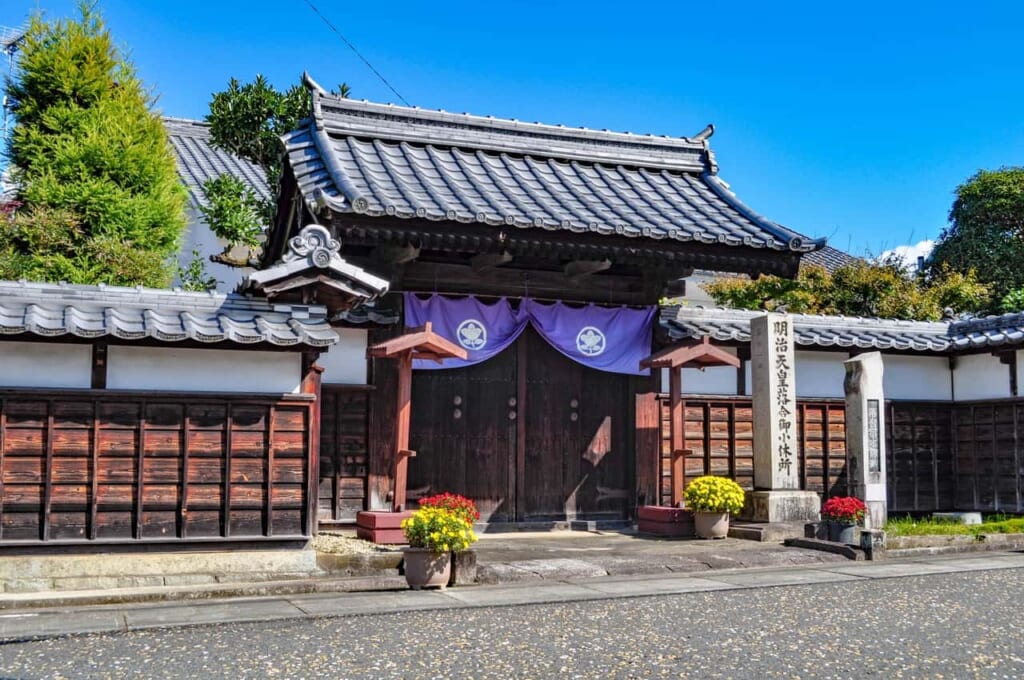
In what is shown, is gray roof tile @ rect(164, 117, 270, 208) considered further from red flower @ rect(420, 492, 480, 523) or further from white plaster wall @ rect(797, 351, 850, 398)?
red flower @ rect(420, 492, 480, 523)

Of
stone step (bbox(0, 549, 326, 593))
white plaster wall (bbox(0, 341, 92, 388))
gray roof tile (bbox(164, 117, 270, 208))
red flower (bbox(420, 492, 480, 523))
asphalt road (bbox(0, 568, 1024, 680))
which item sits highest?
gray roof tile (bbox(164, 117, 270, 208))

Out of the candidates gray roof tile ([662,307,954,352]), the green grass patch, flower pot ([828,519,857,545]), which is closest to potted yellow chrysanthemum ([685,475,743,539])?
flower pot ([828,519,857,545])

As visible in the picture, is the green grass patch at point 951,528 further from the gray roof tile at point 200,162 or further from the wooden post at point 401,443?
the gray roof tile at point 200,162

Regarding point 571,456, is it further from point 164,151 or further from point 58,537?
point 164,151

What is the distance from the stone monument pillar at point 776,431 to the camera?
14141 millimetres

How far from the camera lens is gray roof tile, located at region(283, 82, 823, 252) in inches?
532

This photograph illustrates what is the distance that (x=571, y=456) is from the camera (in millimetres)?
15367

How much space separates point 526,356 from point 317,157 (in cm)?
439

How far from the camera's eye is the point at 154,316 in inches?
408

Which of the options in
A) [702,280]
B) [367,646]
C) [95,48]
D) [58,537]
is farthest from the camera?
[702,280]

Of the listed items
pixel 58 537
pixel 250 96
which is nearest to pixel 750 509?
pixel 58 537

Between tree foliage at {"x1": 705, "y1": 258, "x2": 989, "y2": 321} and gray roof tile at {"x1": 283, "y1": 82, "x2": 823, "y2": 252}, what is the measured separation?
6141mm

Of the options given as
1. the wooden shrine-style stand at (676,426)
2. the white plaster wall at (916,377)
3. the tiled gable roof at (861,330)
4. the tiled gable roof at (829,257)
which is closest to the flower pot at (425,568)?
the wooden shrine-style stand at (676,426)

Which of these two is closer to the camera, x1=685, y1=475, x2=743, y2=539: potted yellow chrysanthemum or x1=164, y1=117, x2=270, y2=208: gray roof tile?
x1=685, y1=475, x2=743, y2=539: potted yellow chrysanthemum
